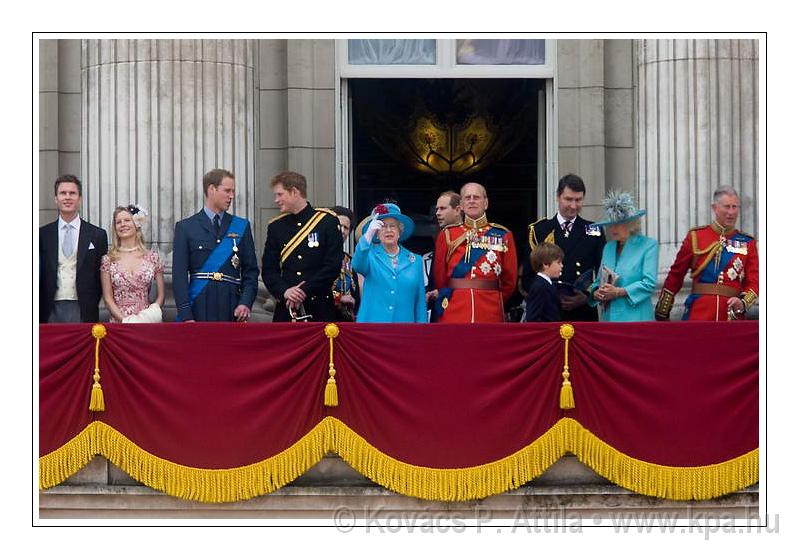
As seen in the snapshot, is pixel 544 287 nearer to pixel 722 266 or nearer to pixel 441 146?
pixel 722 266

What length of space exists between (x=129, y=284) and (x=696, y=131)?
5.10 m

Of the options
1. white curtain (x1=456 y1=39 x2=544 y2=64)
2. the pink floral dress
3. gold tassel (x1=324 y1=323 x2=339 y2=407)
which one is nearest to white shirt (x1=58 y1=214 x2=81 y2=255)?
the pink floral dress

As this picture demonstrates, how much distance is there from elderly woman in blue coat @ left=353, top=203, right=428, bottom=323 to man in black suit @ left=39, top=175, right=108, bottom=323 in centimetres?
190

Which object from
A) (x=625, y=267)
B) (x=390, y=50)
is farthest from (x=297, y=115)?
(x=625, y=267)

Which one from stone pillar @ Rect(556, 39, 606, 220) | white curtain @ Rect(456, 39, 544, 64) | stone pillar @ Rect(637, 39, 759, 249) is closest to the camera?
stone pillar @ Rect(637, 39, 759, 249)

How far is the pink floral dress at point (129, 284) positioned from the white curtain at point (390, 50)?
12.8ft

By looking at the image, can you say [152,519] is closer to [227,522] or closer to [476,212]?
[227,522]

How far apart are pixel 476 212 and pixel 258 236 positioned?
312 cm

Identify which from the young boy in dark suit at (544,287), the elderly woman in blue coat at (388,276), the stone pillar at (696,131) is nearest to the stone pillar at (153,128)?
the elderly woman in blue coat at (388,276)

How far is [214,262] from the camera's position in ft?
46.1

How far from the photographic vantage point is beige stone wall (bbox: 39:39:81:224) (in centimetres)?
1673

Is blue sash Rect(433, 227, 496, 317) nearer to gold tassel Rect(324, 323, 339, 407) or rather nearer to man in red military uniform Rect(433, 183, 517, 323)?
man in red military uniform Rect(433, 183, 517, 323)

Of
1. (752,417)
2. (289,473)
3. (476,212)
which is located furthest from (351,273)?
(752,417)

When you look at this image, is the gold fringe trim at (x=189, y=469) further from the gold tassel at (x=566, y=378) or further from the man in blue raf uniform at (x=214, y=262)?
the gold tassel at (x=566, y=378)
